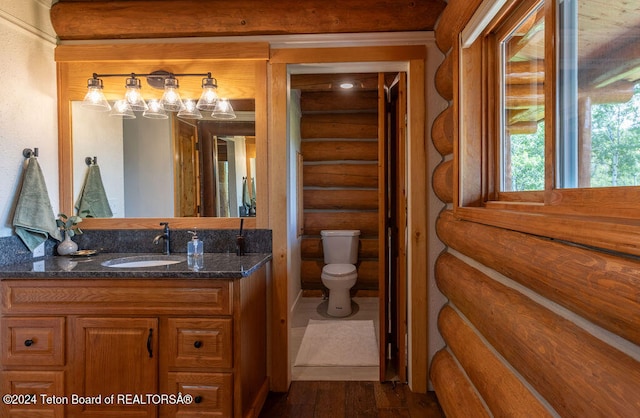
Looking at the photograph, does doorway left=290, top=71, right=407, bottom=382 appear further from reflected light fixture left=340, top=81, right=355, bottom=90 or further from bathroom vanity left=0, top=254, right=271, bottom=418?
bathroom vanity left=0, top=254, right=271, bottom=418

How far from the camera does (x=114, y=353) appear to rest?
5.55 feet

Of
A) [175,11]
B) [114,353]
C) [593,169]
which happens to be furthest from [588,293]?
[175,11]

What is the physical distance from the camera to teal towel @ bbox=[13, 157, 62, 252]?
196 cm

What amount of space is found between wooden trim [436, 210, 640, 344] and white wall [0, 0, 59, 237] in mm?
2589

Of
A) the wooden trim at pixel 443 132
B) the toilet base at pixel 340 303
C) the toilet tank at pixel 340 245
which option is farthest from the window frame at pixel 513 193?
the toilet tank at pixel 340 245

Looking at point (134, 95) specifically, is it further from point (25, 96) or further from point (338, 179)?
point (338, 179)

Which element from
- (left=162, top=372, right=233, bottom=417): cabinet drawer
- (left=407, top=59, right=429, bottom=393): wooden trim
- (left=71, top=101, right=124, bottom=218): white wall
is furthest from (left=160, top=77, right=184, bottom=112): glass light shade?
(left=162, top=372, right=233, bottom=417): cabinet drawer

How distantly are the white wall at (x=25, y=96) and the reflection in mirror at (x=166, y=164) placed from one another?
0.14 metres

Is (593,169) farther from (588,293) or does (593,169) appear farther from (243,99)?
(243,99)

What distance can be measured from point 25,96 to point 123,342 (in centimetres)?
163

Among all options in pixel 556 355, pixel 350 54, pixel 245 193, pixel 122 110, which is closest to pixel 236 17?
pixel 350 54

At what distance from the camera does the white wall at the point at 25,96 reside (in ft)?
6.29

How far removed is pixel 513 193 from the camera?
57.7 inches

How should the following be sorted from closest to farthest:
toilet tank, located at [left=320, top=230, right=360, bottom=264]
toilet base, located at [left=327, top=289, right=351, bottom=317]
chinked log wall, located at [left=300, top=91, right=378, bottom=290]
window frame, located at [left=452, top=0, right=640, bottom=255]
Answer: window frame, located at [left=452, top=0, right=640, bottom=255] → toilet base, located at [left=327, top=289, right=351, bottom=317] → toilet tank, located at [left=320, top=230, right=360, bottom=264] → chinked log wall, located at [left=300, top=91, right=378, bottom=290]
